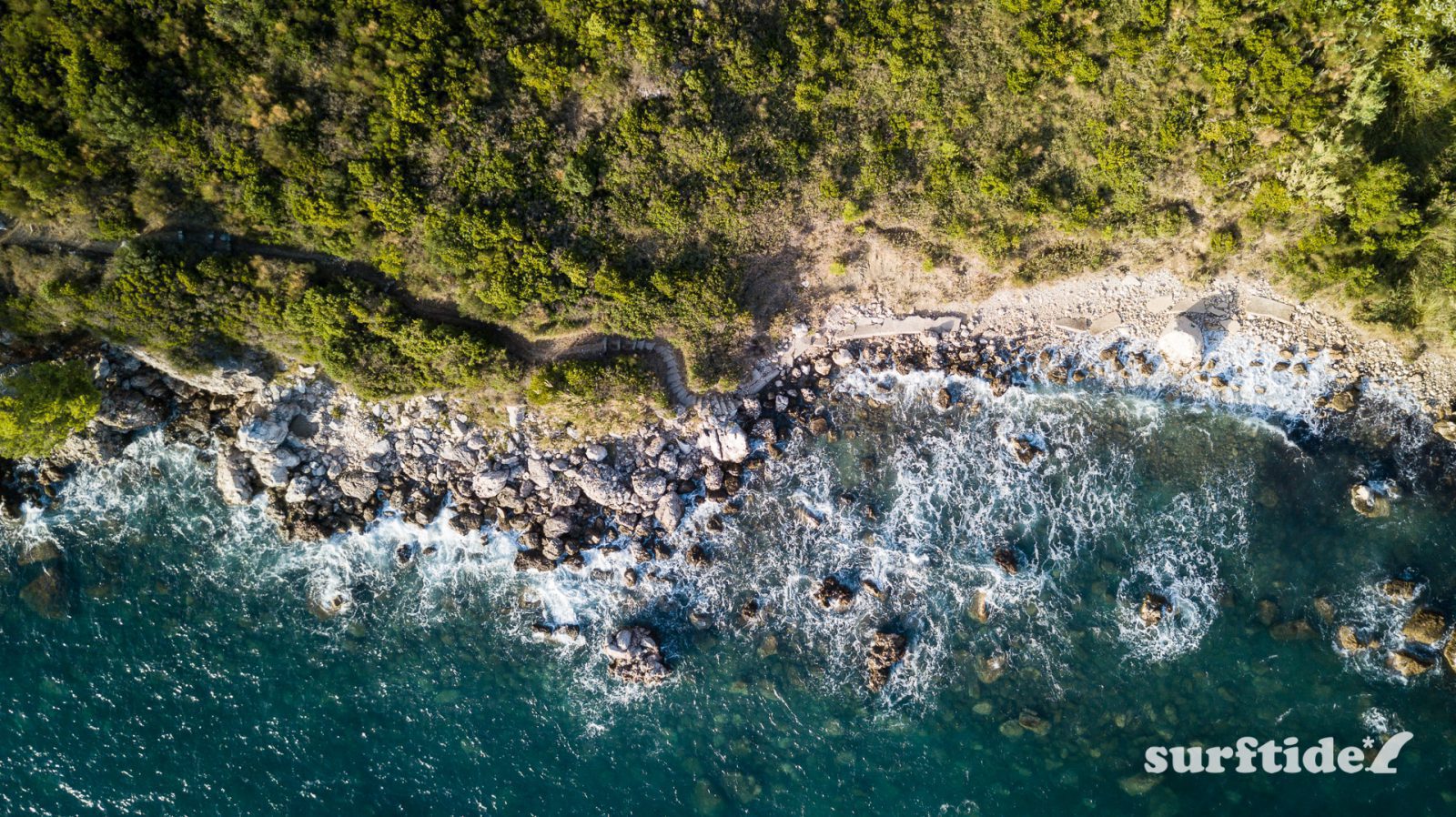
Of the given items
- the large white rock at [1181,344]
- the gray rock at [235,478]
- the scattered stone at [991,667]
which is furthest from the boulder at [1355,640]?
the gray rock at [235,478]

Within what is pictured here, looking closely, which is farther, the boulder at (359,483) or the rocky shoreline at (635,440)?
the boulder at (359,483)

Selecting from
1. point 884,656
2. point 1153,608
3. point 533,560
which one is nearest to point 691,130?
point 533,560

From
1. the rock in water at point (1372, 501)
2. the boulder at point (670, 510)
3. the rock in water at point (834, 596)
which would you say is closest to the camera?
the rock in water at point (1372, 501)

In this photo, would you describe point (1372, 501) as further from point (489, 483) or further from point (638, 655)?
point (489, 483)

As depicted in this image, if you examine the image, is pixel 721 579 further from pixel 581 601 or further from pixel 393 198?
pixel 393 198

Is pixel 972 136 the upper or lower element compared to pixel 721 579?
upper

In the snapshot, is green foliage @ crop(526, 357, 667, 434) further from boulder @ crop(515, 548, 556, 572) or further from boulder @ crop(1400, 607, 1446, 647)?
boulder @ crop(1400, 607, 1446, 647)

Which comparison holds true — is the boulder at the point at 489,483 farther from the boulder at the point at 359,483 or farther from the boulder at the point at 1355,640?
the boulder at the point at 1355,640

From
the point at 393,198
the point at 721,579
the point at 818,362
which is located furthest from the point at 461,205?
the point at 721,579
